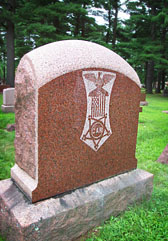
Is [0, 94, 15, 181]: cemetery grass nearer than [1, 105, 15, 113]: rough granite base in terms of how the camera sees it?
Yes

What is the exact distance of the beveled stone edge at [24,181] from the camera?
1.70 metres

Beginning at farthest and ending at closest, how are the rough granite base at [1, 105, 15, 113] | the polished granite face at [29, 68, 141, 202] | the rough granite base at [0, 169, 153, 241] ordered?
the rough granite base at [1, 105, 15, 113], the polished granite face at [29, 68, 141, 202], the rough granite base at [0, 169, 153, 241]

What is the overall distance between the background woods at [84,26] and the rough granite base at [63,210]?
490 inches

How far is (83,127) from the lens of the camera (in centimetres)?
186

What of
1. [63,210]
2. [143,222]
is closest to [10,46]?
[63,210]

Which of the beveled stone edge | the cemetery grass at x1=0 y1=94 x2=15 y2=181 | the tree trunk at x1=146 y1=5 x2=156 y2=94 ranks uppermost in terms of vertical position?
the tree trunk at x1=146 y1=5 x2=156 y2=94

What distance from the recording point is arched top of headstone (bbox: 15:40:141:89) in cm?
156

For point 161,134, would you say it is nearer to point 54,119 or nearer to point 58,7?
point 54,119

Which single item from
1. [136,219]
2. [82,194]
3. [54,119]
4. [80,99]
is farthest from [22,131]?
[136,219]

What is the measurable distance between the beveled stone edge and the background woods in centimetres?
1235

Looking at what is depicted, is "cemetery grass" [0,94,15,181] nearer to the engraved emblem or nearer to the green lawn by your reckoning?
the green lawn

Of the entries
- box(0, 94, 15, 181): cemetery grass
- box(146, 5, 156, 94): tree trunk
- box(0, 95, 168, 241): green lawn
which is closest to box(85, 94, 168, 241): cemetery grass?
box(0, 95, 168, 241): green lawn

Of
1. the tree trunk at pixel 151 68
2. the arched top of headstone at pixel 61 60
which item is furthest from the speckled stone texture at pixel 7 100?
the tree trunk at pixel 151 68

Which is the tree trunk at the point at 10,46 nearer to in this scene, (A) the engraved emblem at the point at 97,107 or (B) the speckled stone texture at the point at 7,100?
(B) the speckled stone texture at the point at 7,100
